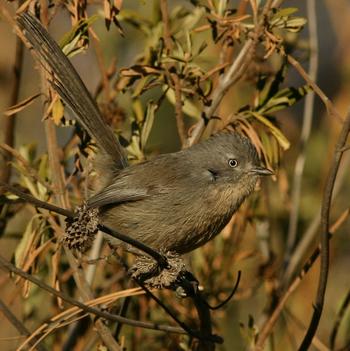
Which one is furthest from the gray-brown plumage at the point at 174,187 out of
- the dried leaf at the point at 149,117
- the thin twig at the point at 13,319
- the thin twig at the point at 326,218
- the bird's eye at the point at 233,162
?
the thin twig at the point at 13,319

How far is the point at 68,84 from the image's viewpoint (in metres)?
3.77

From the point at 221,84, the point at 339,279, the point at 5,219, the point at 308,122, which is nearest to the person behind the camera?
the point at 221,84

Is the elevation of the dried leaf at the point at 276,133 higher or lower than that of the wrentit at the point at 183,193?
higher

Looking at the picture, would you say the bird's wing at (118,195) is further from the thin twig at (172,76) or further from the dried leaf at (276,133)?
the dried leaf at (276,133)

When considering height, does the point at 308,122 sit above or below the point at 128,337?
above

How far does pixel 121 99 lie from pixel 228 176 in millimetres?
1190

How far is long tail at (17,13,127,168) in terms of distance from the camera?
3.47 metres

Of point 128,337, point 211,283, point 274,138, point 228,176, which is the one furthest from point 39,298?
point 274,138

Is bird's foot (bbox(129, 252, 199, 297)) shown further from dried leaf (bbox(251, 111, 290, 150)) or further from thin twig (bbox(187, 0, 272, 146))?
thin twig (bbox(187, 0, 272, 146))

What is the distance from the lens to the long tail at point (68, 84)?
3.47 meters

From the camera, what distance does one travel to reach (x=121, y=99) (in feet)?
17.0

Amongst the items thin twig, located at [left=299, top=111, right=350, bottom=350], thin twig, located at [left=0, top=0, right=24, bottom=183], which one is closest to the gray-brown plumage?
thin twig, located at [left=0, top=0, right=24, bottom=183]

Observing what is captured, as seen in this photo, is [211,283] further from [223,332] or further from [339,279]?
[339,279]

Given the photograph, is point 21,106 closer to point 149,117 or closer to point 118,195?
point 149,117
